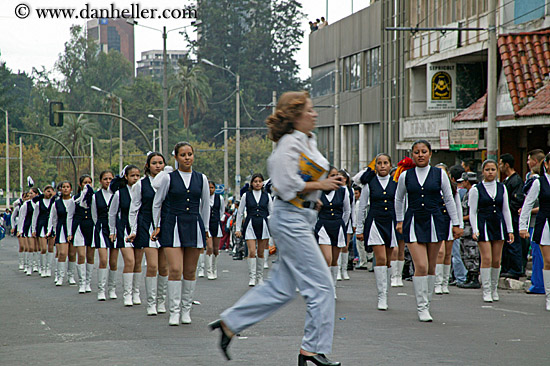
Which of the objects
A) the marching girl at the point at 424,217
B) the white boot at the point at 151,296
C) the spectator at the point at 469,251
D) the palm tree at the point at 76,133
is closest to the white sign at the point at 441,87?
the spectator at the point at 469,251

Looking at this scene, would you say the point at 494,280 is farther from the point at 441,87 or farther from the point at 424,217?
the point at 441,87

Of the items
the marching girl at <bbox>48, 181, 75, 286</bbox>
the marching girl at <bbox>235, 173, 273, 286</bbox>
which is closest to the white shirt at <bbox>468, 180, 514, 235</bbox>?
the marching girl at <bbox>235, 173, 273, 286</bbox>

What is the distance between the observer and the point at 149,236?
12.6m

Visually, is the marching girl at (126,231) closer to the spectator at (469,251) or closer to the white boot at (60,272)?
the white boot at (60,272)

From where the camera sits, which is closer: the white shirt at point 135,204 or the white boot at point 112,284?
the white shirt at point 135,204

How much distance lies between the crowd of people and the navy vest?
2cm

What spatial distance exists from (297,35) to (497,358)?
91.3 m

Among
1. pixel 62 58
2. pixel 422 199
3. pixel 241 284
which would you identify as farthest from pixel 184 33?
pixel 422 199

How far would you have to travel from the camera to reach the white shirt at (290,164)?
690 centimetres

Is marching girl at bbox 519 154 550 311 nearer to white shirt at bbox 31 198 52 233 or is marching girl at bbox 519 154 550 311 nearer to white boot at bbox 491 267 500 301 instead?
white boot at bbox 491 267 500 301

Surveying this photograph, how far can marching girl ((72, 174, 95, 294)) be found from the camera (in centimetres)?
1620

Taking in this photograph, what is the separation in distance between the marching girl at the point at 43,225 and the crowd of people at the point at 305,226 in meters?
2.49

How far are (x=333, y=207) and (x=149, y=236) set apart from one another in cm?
285

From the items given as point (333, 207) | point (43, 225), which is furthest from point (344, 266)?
point (43, 225)
